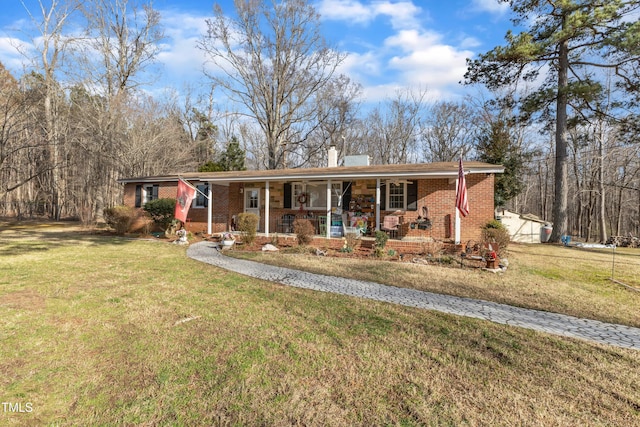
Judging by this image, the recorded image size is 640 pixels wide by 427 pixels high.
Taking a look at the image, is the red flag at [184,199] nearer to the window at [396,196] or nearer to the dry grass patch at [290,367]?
the dry grass patch at [290,367]

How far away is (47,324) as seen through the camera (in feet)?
12.9

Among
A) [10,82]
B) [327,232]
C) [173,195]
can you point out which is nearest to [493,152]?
[327,232]

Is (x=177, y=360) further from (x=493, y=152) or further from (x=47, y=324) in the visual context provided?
(x=493, y=152)

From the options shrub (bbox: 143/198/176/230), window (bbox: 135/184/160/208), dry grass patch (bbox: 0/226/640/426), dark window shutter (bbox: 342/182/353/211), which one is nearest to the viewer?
dry grass patch (bbox: 0/226/640/426)

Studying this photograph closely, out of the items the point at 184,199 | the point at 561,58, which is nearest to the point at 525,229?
the point at 561,58

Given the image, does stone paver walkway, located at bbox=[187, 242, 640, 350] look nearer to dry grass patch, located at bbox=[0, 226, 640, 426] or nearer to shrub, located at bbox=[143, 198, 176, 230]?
dry grass patch, located at bbox=[0, 226, 640, 426]

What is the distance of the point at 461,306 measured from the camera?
5.04 meters

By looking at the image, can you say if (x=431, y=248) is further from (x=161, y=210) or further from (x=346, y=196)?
(x=161, y=210)

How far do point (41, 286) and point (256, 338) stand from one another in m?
4.98

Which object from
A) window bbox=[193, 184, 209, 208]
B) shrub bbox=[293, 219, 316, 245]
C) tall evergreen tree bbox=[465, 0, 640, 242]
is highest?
tall evergreen tree bbox=[465, 0, 640, 242]

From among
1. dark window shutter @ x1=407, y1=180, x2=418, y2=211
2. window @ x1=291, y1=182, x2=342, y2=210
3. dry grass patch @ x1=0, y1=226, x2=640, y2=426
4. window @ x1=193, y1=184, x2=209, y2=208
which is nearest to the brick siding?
dark window shutter @ x1=407, y1=180, x2=418, y2=211

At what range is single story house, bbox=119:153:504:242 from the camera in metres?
11.0

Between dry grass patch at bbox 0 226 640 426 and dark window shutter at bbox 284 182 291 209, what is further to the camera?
dark window shutter at bbox 284 182 291 209

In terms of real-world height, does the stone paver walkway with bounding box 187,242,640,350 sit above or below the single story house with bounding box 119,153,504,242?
below
